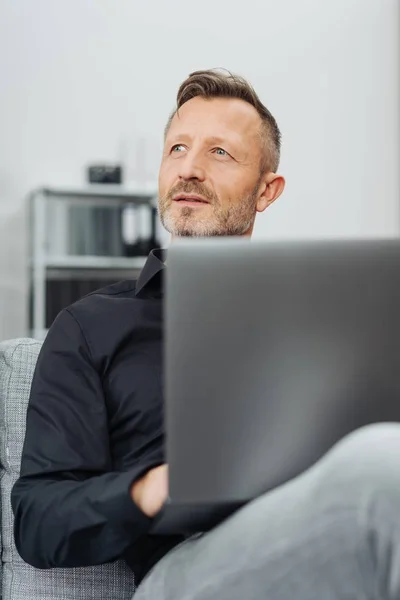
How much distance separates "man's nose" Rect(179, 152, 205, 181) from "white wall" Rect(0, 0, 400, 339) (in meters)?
2.72

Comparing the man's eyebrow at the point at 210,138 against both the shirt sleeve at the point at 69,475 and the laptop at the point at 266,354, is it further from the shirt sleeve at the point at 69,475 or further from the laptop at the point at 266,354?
the laptop at the point at 266,354

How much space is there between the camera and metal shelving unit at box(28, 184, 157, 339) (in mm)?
3902

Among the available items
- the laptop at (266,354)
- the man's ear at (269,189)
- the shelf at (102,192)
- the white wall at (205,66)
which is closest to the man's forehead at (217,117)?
the man's ear at (269,189)

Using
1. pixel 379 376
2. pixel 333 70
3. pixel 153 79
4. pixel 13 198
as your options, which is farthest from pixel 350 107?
pixel 379 376

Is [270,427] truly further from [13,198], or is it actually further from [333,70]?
[333,70]

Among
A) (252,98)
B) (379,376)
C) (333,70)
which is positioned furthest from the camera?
(333,70)

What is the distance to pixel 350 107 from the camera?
467cm

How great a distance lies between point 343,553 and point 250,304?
10.1 inches

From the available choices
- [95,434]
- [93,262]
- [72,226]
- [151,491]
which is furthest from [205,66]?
[151,491]

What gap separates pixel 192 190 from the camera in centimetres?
152

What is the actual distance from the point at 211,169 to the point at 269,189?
0.61ft

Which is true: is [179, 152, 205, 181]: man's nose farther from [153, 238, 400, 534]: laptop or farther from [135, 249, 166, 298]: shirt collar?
[153, 238, 400, 534]: laptop

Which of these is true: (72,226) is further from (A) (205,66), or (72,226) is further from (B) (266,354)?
(B) (266,354)

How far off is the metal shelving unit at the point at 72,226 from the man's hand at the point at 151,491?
2.87 meters
